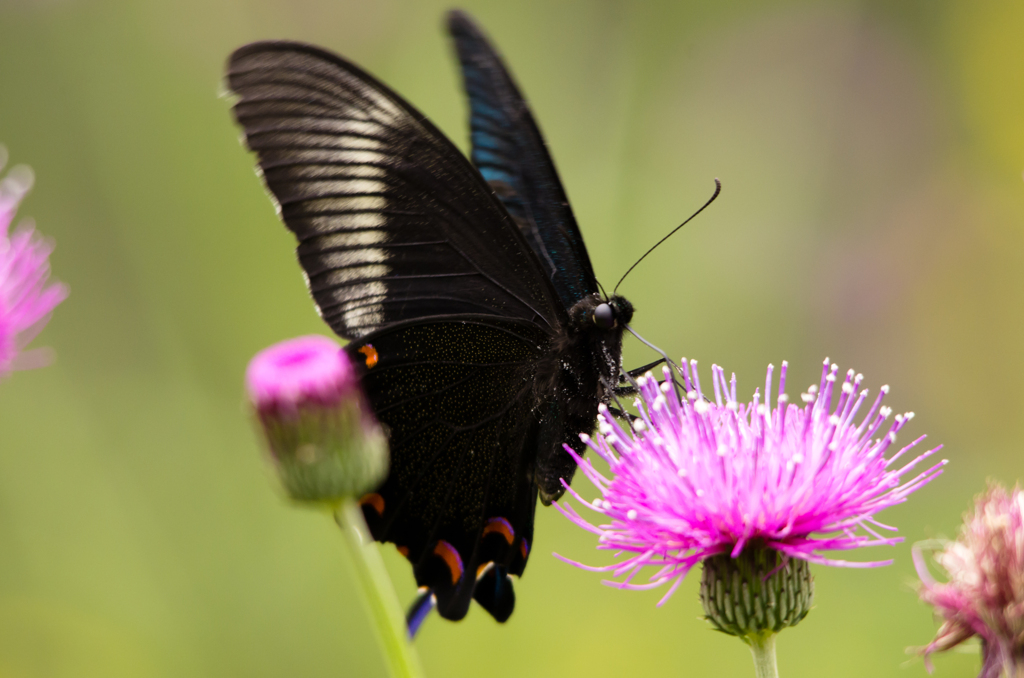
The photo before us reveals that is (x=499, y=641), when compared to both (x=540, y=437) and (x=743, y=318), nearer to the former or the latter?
(x=540, y=437)

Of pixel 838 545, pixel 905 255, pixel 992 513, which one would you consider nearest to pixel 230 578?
pixel 838 545

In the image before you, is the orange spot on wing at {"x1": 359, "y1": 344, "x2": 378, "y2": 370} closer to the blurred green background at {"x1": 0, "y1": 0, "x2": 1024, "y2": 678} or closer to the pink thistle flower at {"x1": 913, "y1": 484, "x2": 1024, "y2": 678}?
the blurred green background at {"x1": 0, "y1": 0, "x2": 1024, "y2": 678}

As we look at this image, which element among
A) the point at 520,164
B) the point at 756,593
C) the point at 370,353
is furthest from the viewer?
the point at 520,164

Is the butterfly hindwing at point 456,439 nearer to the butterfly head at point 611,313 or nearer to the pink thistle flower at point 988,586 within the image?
the butterfly head at point 611,313

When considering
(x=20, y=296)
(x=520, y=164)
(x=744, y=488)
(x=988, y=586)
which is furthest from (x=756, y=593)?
(x=20, y=296)

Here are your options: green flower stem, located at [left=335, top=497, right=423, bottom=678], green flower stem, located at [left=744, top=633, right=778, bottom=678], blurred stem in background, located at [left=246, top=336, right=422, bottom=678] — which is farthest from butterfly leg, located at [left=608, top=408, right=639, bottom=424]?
green flower stem, located at [left=335, top=497, right=423, bottom=678]

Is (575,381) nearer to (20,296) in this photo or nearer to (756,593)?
(756,593)
